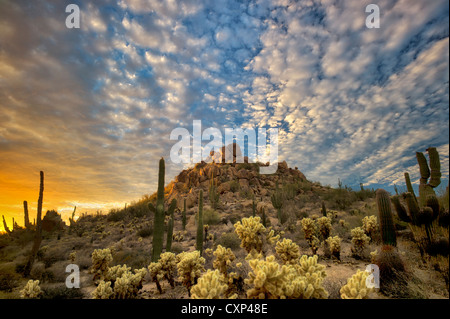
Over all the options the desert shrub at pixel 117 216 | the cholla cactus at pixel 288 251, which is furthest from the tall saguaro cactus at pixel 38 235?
the cholla cactus at pixel 288 251

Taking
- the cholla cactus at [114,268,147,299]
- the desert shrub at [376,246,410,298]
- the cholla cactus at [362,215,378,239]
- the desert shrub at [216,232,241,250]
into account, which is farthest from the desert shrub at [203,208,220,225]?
the desert shrub at [376,246,410,298]

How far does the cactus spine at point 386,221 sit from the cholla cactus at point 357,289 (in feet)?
14.5

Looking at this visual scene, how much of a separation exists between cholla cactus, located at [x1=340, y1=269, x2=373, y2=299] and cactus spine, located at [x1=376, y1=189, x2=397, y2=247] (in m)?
4.42

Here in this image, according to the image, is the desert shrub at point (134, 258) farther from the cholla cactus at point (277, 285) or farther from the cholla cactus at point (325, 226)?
the cholla cactus at point (325, 226)

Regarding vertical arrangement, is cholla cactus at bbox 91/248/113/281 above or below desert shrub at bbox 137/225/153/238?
above

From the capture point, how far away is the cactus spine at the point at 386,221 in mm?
5818

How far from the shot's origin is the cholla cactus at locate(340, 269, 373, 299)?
2525 mm

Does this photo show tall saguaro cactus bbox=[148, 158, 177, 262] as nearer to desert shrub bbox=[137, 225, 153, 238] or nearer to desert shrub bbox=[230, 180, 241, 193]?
desert shrub bbox=[137, 225, 153, 238]
